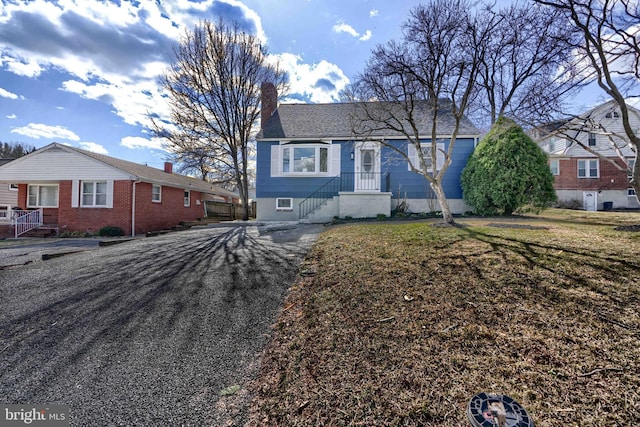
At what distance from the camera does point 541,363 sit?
2.13 m

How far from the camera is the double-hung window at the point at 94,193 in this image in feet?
46.4

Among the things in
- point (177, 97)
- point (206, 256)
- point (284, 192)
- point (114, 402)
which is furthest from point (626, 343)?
point (177, 97)

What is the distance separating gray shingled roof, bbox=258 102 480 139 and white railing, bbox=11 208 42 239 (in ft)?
42.7

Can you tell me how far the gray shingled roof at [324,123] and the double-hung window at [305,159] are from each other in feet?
1.86

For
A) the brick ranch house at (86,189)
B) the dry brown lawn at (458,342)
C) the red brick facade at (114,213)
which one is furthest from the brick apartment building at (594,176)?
the brick ranch house at (86,189)

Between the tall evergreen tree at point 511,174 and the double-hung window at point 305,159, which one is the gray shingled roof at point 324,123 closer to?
the double-hung window at point 305,159

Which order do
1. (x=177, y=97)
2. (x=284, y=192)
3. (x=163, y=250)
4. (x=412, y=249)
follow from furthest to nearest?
(x=177, y=97) < (x=284, y=192) < (x=163, y=250) < (x=412, y=249)

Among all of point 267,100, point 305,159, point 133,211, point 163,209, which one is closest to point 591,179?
point 305,159

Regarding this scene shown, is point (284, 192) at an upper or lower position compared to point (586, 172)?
lower

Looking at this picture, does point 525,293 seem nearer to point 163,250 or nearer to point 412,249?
point 412,249

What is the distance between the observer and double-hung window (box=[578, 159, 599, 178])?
67.2ft

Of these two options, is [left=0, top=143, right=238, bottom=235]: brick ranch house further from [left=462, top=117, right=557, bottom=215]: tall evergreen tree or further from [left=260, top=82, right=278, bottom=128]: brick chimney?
[left=462, top=117, right=557, bottom=215]: tall evergreen tree

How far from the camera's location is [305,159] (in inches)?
526

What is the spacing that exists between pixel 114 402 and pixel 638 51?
11.1 m
